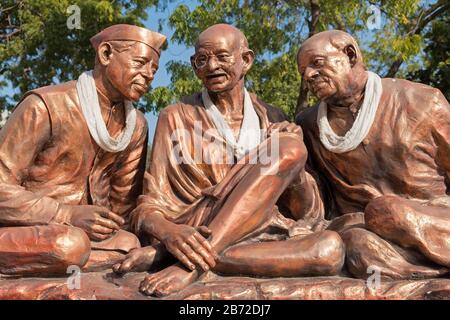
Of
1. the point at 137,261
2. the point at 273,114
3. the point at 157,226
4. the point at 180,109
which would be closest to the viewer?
the point at 137,261

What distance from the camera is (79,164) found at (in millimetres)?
4477

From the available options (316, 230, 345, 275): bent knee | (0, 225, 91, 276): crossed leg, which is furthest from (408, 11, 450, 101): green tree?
(0, 225, 91, 276): crossed leg

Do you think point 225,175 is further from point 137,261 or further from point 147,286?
point 147,286

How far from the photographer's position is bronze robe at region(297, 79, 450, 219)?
4.43 meters

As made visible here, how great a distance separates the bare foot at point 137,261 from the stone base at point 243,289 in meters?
0.08

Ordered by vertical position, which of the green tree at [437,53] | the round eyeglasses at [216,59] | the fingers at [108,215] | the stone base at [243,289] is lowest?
the stone base at [243,289]

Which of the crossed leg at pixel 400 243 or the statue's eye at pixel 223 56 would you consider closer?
the crossed leg at pixel 400 243

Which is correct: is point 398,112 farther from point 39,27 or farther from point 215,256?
point 39,27

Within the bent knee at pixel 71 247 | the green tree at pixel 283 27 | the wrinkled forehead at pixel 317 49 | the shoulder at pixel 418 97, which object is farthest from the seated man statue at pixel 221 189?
the green tree at pixel 283 27

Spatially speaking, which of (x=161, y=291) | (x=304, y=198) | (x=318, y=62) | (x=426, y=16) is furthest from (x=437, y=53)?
(x=161, y=291)

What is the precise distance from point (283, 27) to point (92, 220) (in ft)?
24.5

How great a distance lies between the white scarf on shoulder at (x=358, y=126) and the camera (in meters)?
4.45

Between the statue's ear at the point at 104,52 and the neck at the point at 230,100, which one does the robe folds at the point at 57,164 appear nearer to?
the statue's ear at the point at 104,52

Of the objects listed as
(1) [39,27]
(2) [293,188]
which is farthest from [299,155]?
(1) [39,27]
